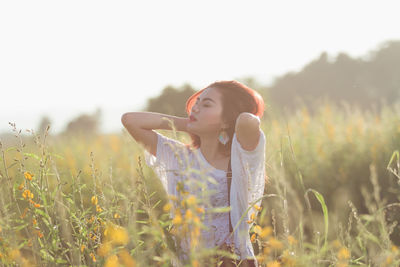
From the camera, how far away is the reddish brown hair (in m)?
2.41

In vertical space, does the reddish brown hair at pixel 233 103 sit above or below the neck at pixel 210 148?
above

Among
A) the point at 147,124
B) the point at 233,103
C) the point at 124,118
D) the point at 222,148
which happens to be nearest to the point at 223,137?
the point at 222,148

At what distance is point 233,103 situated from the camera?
8.04 feet

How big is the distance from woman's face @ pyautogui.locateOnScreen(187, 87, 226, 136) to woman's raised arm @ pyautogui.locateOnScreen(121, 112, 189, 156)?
10cm

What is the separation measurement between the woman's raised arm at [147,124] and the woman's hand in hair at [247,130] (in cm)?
42

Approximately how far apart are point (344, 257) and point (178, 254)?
61cm

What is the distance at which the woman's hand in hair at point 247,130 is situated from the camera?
2053 mm

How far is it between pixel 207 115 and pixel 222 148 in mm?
223

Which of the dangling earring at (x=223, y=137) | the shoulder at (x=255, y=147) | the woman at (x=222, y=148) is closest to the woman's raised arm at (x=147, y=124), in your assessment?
the woman at (x=222, y=148)

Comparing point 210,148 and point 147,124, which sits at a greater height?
point 147,124

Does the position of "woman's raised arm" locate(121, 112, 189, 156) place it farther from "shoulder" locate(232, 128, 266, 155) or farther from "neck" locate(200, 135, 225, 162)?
"shoulder" locate(232, 128, 266, 155)

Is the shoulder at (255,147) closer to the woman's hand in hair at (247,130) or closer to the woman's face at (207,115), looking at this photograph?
the woman's hand in hair at (247,130)

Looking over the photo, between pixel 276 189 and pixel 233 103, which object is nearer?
pixel 233 103

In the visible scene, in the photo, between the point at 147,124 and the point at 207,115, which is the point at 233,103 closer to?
the point at 207,115
